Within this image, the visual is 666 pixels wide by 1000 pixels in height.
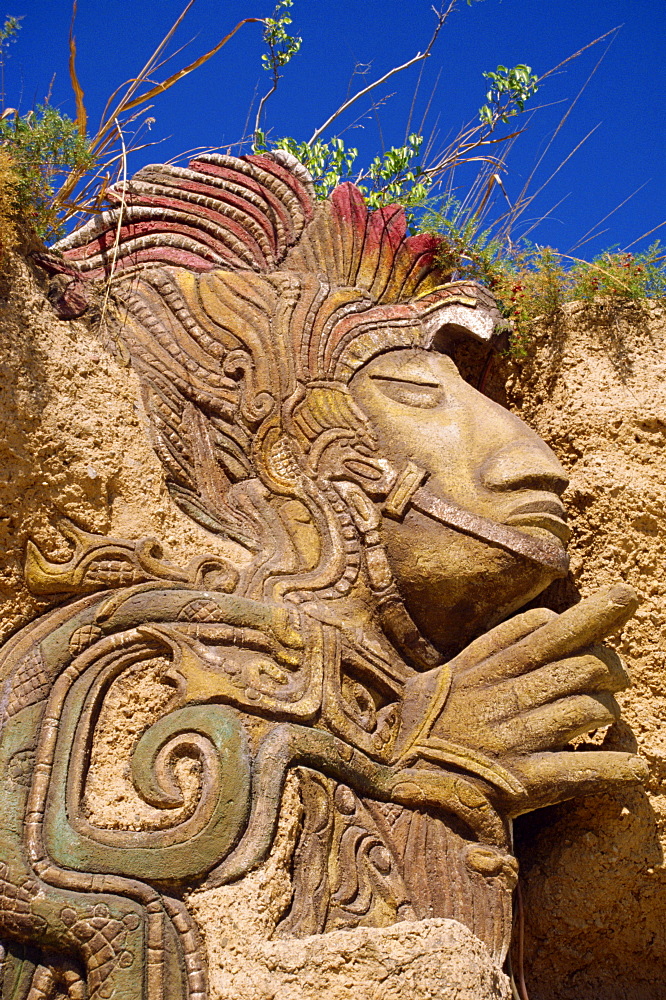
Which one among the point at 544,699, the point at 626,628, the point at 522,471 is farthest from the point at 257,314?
the point at 626,628

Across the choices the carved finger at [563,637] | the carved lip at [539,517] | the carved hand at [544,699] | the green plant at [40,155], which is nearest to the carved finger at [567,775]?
the carved hand at [544,699]

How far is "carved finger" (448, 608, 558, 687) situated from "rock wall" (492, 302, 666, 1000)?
70 cm

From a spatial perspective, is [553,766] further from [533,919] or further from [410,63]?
[410,63]

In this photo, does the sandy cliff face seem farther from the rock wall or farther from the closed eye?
the closed eye

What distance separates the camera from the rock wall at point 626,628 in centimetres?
358

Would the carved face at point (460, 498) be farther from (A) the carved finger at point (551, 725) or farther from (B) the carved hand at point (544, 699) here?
(A) the carved finger at point (551, 725)

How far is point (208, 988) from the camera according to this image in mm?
2547

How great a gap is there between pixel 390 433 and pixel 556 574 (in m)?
0.80

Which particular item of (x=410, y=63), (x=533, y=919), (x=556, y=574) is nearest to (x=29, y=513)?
(x=556, y=574)

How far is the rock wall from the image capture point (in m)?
3.58

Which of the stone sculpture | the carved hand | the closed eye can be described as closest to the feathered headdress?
the stone sculpture

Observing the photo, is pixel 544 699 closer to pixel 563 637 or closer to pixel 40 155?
pixel 563 637

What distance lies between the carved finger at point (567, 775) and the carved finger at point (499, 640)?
0.37 m

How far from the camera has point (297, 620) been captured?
3152 millimetres
